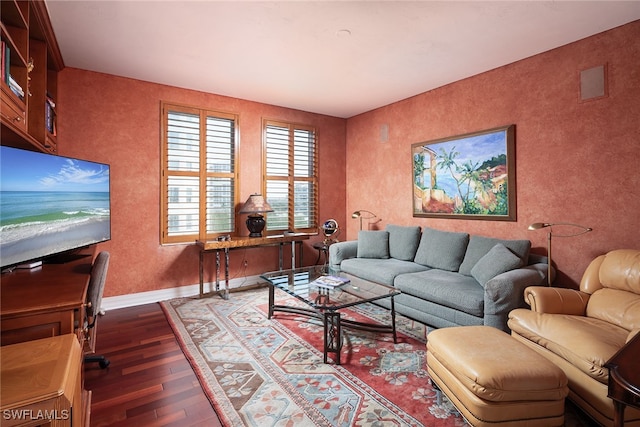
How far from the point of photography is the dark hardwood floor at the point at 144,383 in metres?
1.90

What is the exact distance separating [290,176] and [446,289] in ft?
9.74

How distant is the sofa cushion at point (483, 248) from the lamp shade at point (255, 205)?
251 centimetres

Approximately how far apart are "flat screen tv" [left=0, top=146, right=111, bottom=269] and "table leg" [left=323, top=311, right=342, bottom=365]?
1.95m

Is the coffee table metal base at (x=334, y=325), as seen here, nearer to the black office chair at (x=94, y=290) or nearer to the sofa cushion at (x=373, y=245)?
the sofa cushion at (x=373, y=245)

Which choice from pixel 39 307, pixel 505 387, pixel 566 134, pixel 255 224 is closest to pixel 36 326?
pixel 39 307

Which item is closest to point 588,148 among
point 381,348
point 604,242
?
point 604,242

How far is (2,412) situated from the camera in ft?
3.44

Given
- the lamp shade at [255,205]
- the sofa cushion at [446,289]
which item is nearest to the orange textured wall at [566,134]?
the sofa cushion at [446,289]

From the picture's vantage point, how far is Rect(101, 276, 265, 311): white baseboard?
3750 millimetres

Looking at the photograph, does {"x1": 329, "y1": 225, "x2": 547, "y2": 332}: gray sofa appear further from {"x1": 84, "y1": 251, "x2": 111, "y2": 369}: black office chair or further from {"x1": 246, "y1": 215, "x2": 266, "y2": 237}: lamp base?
{"x1": 84, "y1": 251, "x2": 111, "y2": 369}: black office chair

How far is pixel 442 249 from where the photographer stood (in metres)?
3.77

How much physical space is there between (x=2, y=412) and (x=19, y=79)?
213 cm

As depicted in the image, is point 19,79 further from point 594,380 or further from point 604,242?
point 604,242

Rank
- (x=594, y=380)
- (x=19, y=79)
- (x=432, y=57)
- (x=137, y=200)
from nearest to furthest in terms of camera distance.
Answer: (x=594, y=380), (x=19, y=79), (x=432, y=57), (x=137, y=200)
